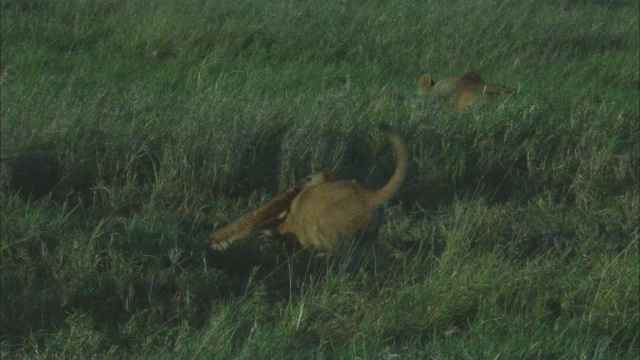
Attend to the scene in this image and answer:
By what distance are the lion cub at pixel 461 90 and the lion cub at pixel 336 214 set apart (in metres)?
2.36

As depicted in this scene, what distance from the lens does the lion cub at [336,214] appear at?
4.65 metres

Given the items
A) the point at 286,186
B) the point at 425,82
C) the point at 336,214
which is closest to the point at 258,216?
the point at 336,214

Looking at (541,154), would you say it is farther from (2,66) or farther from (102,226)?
(2,66)

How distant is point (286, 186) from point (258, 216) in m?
0.78

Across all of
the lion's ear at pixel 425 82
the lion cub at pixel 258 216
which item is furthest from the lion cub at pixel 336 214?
the lion's ear at pixel 425 82

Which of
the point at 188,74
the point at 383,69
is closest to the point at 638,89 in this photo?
the point at 383,69

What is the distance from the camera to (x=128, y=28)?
789cm

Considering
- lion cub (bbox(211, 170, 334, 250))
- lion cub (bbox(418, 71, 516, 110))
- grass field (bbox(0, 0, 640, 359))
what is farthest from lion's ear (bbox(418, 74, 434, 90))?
lion cub (bbox(211, 170, 334, 250))

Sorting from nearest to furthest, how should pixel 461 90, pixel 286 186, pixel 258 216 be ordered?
pixel 258 216 < pixel 286 186 < pixel 461 90

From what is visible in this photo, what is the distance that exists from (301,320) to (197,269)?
2.07 ft

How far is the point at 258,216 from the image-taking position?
189 inches

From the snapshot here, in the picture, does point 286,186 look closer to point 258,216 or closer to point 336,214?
point 258,216

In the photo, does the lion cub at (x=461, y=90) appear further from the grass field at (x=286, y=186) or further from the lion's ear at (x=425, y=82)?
the grass field at (x=286, y=186)

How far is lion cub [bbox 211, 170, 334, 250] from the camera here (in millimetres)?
4730
